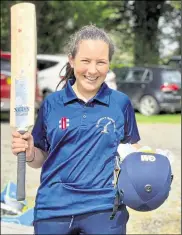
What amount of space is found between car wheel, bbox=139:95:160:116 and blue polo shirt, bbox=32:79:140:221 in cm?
1422

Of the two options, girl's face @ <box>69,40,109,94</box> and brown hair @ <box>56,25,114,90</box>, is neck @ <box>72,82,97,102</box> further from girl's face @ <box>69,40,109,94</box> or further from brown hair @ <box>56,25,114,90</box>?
brown hair @ <box>56,25,114,90</box>

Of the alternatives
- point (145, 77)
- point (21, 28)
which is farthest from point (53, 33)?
point (21, 28)

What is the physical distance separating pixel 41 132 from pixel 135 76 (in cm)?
1525

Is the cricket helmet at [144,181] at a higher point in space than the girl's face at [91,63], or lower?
lower

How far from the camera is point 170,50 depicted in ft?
100

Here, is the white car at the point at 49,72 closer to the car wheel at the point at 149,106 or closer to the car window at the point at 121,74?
the car window at the point at 121,74

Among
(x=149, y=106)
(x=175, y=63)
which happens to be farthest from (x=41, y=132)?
(x=175, y=63)

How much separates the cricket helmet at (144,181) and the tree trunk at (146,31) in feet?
85.5

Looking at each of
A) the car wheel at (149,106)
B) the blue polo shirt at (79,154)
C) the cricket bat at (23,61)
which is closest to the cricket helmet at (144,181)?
the blue polo shirt at (79,154)

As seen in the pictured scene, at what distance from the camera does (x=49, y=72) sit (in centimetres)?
1633

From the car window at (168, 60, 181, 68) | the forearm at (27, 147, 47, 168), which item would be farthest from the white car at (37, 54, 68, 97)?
the forearm at (27, 147, 47, 168)

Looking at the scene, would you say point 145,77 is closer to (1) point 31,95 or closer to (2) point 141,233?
(2) point 141,233

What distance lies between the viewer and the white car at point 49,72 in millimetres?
16025

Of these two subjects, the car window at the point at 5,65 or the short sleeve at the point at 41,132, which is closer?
the short sleeve at the point at 41,132
